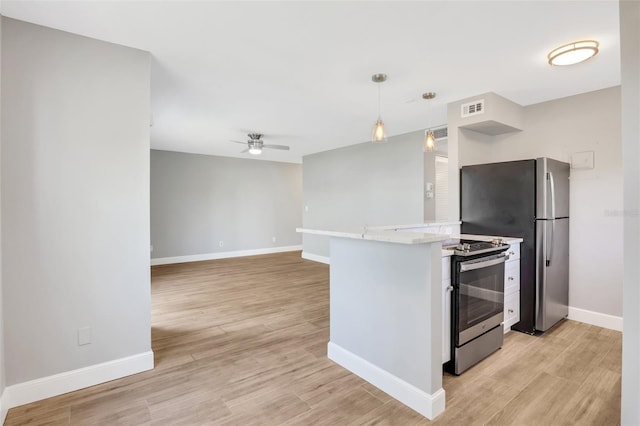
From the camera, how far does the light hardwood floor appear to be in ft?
6.32

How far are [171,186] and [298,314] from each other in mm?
4943

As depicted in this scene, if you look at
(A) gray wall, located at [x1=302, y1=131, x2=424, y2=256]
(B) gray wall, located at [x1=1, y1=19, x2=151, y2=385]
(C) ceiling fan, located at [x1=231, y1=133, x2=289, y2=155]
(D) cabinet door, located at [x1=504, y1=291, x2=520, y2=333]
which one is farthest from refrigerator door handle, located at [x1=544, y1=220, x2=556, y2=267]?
(C) ceiling fan, located at [x1=231, y1=133, x2=289, y2=155]

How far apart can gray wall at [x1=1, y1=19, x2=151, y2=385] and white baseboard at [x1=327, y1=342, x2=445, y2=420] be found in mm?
1615

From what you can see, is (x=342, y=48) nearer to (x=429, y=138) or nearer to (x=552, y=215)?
(x=429, y=138)

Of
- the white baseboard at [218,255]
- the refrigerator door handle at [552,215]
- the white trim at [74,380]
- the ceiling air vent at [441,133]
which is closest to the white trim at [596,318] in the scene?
the refrigerator door handle at [552,215]

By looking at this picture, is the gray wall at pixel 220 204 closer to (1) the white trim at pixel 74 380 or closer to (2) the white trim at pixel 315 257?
(2) the white trim at pixel 315 257

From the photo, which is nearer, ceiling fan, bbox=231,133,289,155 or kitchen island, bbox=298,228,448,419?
kitchen island, bbox=298,228,448,419

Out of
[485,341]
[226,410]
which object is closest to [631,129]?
[485,341]

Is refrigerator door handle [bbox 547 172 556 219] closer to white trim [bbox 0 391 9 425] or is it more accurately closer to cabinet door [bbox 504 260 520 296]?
cabinet door [bbox 504 260 520 296]

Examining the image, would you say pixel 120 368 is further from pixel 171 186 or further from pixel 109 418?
pixel 171 186

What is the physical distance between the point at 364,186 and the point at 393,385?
14.8 ft

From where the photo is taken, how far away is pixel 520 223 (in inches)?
128

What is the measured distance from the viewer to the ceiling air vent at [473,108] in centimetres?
344

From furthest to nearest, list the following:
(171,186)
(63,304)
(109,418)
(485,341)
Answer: (171,186) < (485,341) < (63,304) < (109,418)
